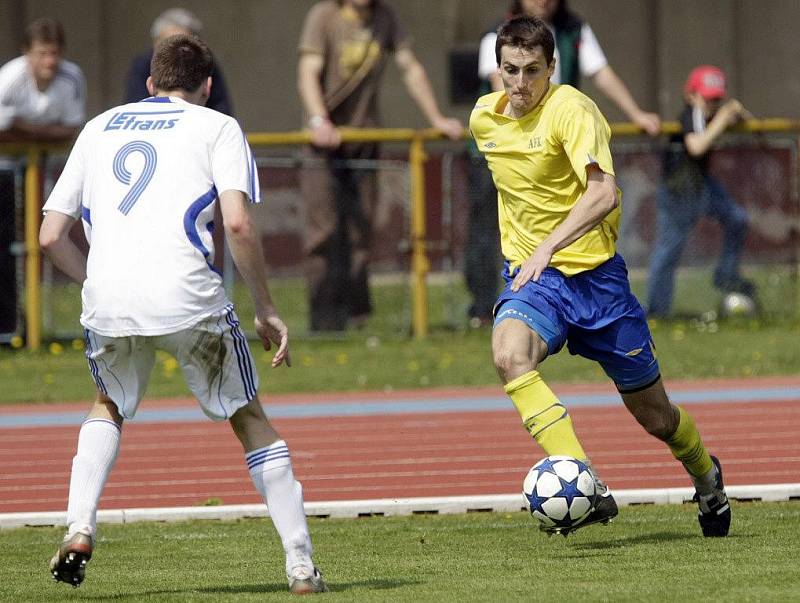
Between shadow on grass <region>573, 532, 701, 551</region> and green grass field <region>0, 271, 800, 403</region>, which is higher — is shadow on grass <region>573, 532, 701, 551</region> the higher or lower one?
the higher one

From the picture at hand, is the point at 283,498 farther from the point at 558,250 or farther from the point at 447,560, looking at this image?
the point at 558,250

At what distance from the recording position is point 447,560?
22.2 ft

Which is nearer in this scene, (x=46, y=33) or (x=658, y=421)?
(x=658, y=421)

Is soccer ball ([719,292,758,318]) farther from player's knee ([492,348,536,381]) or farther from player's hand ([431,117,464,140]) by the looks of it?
player's knee ([492,348,536,381])

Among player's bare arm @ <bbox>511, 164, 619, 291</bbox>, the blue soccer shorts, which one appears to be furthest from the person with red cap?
player's bare arm @ <bbox>511, 164, 619, 291</bbox>

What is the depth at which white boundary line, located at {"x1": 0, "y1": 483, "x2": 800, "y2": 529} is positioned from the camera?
809 centimetres

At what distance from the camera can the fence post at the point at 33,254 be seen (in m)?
14.4

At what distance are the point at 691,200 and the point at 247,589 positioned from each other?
9700mm

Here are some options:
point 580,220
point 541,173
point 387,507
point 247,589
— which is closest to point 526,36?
point 541,173

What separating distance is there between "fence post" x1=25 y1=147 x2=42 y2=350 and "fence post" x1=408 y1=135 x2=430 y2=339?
10.2 ft

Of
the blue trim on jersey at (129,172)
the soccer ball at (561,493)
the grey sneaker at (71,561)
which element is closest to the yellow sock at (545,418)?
the soccer ball at (561,493)

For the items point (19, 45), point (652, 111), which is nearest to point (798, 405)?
point (652, 111)

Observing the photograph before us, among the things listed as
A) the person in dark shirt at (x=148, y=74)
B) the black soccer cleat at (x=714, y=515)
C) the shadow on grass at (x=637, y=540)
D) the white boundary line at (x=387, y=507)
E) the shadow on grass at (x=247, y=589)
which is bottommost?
the white boundary line at (x=387, y=507)

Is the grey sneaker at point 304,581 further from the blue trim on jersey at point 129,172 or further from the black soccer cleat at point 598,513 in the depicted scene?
the blue trim on jersey at point 129,172
